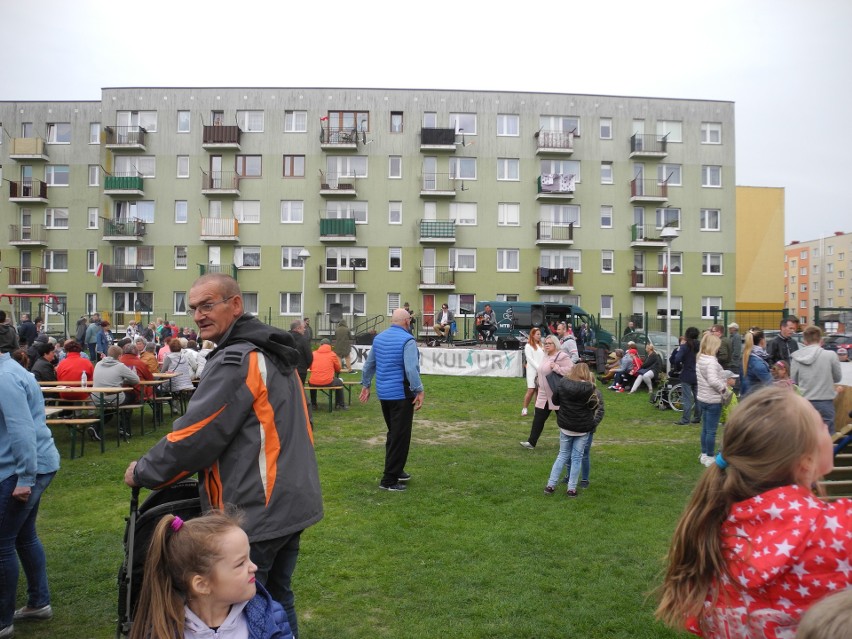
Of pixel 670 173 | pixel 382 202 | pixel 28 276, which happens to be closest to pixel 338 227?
pixel 382 202

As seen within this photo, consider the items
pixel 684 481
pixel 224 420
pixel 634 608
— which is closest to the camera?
pixel 224 420


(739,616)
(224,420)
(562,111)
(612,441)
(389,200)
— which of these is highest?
(562,111)

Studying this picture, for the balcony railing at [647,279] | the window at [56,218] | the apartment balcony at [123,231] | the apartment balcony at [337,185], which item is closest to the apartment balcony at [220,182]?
the apartment balcony at [123,231]

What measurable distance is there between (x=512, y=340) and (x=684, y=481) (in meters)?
19.1

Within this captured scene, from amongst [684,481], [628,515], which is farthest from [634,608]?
[684,481]

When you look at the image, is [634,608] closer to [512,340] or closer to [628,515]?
[628,515]

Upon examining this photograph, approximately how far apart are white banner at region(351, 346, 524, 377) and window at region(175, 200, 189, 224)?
2663 cm

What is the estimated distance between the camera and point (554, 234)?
43406 mm

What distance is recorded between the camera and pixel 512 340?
2780cm

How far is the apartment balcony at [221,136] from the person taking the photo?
4272cm

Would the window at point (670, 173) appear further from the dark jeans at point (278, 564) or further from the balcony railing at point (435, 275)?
the dark jeans at point (278, 564)

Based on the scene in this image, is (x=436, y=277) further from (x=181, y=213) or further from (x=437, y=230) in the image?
(x=181, y=213)

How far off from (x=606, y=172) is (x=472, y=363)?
27417 mm

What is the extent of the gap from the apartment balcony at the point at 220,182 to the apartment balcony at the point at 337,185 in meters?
5.66
